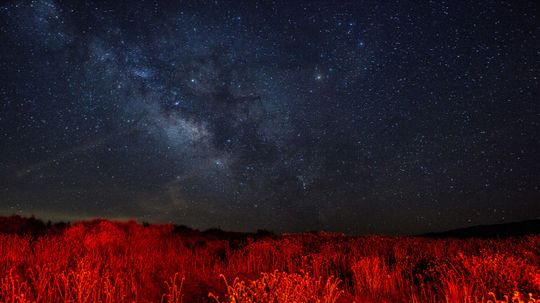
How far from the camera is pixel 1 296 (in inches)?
175

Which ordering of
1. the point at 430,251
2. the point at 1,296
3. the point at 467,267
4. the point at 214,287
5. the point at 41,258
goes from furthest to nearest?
the point at 430,251 → the point at 41,258 → the point at 467,267 → the point at 214,287 → the point at 1,296

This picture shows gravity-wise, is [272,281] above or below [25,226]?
below

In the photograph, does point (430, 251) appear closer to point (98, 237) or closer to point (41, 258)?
→ point (41, 258)

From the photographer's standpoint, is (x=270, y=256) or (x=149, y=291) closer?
(x=149, y=291)

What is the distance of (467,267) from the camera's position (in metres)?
5.84

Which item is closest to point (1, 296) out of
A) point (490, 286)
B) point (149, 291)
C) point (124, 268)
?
point (149, 291)

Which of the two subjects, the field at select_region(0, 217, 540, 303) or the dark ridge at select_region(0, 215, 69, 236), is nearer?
the field at select_region(0, 217, 540, 303)

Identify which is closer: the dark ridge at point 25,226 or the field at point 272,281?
the field at point 272,281

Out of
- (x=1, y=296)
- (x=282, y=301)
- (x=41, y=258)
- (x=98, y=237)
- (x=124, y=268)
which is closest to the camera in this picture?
(x=282, y=301)

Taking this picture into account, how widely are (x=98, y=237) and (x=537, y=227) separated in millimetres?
20559

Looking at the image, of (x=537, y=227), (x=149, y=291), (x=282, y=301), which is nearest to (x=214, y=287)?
(x=149, y=291)

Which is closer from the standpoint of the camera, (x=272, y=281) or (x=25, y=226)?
(x=272, y=281)

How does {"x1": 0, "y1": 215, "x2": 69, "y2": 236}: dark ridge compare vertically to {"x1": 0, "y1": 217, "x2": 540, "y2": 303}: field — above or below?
above

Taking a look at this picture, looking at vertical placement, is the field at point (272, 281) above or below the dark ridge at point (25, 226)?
below
